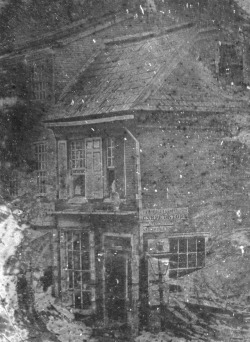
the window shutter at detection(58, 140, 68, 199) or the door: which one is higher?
the window shutter at detection(58, 140, 68, 199)

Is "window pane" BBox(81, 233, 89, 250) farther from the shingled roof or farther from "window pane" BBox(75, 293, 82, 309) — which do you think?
the shingled roof

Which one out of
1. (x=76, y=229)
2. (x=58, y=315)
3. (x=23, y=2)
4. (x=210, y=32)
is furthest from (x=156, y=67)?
(x=58, y=315)

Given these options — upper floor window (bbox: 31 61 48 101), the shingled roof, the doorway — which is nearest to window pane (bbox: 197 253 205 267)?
the doorway

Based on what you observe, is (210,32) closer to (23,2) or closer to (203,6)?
(203,6)

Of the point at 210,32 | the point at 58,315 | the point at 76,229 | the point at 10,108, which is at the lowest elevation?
the point at 58,315

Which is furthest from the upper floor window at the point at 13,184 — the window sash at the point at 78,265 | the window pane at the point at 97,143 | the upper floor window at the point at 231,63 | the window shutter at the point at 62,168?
the upper floor window at the point at 231,63

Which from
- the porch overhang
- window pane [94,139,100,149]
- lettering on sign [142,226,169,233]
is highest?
the porch overhang

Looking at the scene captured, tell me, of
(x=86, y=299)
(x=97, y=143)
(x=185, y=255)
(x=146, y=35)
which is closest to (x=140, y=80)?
(x=146, y=35)
